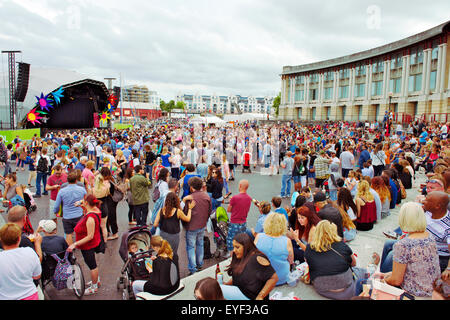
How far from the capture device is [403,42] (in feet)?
126

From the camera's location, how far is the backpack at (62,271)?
14.4 ft

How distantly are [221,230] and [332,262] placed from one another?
9.23 feet

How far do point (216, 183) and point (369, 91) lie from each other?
4743 centimetres

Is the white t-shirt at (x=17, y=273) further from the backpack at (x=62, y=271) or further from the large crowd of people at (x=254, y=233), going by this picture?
the backpack at (x=62, y=271)

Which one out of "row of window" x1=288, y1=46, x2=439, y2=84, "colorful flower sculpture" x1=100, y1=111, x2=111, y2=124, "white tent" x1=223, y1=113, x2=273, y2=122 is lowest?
"colorful flower sculpture" x1=100, y1=111, x2=111, y2=124

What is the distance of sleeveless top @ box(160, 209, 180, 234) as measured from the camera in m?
4.91

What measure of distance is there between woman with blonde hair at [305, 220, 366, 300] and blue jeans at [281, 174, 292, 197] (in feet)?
23.6

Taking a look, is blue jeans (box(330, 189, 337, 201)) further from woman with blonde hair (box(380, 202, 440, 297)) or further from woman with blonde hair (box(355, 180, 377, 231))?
woman with blonde hair (box(380, 202, 440, 297))

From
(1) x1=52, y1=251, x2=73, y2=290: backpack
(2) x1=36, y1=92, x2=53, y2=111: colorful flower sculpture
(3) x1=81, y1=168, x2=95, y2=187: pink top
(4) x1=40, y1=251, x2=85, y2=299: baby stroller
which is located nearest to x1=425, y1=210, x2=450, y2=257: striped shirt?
(4) x1=40, y1=251, x2=85, y2=299: baby stroller

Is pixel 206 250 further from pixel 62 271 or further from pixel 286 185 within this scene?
pixel 286 185

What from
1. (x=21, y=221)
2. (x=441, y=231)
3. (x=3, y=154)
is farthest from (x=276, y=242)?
(x=3, y=154)

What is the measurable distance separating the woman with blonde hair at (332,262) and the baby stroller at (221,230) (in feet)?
8.37

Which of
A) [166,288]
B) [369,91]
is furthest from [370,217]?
[369,91]

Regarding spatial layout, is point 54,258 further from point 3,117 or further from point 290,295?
point 3,117
